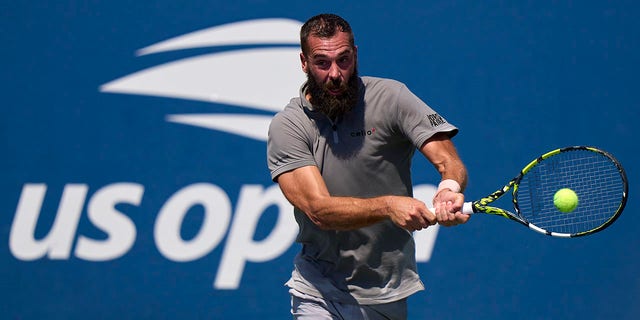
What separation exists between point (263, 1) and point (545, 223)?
2.42 meters

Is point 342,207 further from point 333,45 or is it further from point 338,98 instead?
point 333,45

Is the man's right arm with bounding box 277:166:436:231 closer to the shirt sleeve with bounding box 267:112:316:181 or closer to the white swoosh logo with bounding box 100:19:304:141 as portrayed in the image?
the shirt sleeve with bounding box 267:112:316:181

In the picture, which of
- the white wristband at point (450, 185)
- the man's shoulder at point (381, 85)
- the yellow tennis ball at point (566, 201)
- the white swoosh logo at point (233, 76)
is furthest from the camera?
the white swoosh logo at point (233, 76)

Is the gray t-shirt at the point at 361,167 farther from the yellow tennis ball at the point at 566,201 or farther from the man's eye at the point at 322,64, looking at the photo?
the yellow tennis ball at the point at 566,201

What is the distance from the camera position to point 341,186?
13.4 feet

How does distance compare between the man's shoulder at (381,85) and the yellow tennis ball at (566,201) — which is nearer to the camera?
the yellow tennis ball at (566,201)

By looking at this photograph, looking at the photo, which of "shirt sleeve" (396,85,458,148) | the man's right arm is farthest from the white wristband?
"shirt sleeve" (396,85,458,148)

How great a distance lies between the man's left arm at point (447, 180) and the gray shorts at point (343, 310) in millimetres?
670

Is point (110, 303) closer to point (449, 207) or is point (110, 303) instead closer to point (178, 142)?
point (178, 142)

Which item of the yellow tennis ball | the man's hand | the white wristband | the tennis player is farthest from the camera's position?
the tennis player

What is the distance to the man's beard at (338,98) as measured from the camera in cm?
401

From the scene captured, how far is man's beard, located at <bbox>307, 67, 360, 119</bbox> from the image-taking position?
158 inches

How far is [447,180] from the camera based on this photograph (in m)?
3.77

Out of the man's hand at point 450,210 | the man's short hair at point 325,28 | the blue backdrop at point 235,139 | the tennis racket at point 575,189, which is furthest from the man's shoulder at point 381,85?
the blue backdrop at point 235,139
